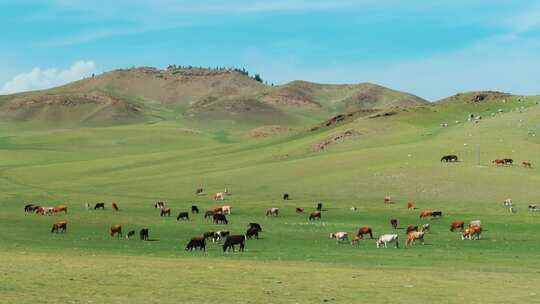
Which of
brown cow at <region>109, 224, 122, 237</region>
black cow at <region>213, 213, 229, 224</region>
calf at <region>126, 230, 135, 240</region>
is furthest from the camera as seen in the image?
black cow at <region>213, 213, 229, 224</region>

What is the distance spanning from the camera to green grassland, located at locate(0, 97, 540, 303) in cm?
2212

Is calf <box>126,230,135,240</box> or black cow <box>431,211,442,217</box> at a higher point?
black cow <box>431,211,442,217</box>

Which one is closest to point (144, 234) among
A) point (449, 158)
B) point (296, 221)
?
point (296, 221)

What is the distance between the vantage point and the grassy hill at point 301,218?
2225cm

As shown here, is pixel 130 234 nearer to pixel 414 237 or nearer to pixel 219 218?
pixel 219 218

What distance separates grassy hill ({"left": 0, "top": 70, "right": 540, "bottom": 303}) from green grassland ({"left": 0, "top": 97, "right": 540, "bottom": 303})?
12cm

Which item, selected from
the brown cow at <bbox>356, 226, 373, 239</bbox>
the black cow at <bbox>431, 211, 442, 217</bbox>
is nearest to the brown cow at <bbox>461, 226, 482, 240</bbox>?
the brown cow at <bbox>356, 226, 373, 239</bbox>

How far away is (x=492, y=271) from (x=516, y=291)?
611 centimetres

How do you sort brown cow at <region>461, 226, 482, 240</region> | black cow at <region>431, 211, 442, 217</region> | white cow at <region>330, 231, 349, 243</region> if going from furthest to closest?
black cow at <region>431, 211, 442, 217</region> → brown cow at <region>461, 226, 482, 240</region> → white cow at <region>330, 231, 349, 243</region>

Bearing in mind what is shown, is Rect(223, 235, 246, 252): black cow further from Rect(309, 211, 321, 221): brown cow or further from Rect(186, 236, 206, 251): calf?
Rect(309, 211, 321, 221): brown cow

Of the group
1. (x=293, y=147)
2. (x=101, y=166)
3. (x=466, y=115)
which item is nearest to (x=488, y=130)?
(x=293, y=147)

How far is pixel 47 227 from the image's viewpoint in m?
48.8

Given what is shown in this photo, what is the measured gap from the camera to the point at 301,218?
186 ft

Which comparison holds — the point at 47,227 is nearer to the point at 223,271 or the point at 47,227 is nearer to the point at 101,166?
the point at 223,271
